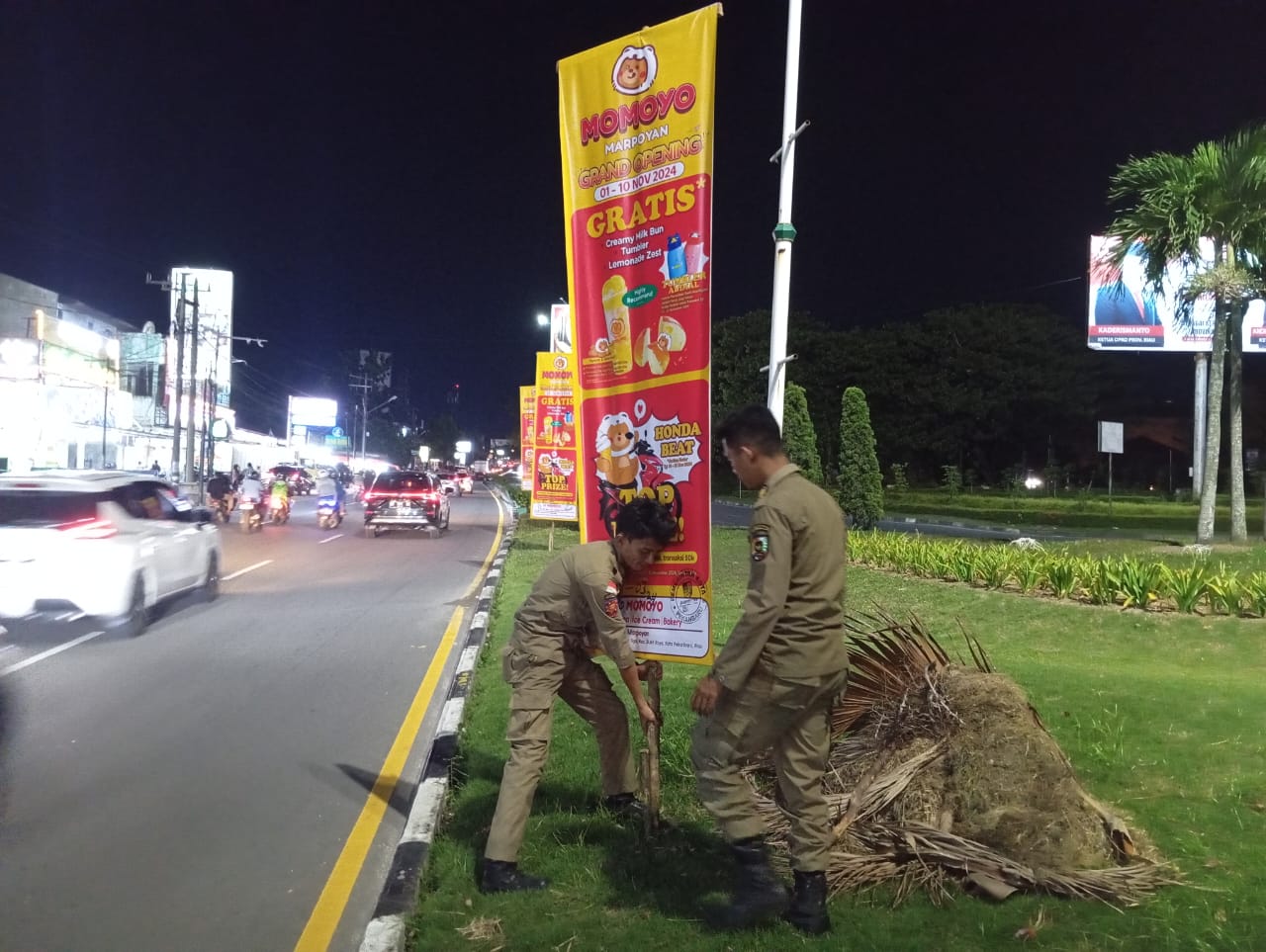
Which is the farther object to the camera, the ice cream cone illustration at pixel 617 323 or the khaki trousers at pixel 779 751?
the ice cream cone illustration at pixel 617 323

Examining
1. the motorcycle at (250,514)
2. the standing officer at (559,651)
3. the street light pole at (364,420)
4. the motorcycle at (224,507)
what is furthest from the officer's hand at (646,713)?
the street light pole at (364,420)

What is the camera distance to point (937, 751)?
4.38m

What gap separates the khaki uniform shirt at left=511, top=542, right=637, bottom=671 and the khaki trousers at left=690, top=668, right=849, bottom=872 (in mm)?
573

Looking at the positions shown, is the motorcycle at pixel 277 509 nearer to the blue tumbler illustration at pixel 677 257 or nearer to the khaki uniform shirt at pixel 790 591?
the blue tumbler illustration at pixel 677 257

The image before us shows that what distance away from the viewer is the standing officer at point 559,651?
4176 mm

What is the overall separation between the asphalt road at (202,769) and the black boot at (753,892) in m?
1.55

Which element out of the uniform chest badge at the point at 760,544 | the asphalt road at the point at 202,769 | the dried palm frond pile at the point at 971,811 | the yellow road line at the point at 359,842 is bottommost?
the yellow road line at the point at 359,842

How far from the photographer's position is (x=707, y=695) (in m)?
3.70

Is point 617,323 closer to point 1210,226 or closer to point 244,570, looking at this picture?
point 244,570

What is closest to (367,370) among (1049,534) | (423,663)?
(1049,534)

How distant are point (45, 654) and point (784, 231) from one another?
775 centimetres

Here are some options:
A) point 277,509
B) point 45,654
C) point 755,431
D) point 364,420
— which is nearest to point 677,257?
point 755,431

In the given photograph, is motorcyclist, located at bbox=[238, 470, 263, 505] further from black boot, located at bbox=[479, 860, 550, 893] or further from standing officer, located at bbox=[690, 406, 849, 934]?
standing officer, located at bbox=[690, 406, 849, 934]

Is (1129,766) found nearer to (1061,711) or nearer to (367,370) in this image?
(1061,711)
